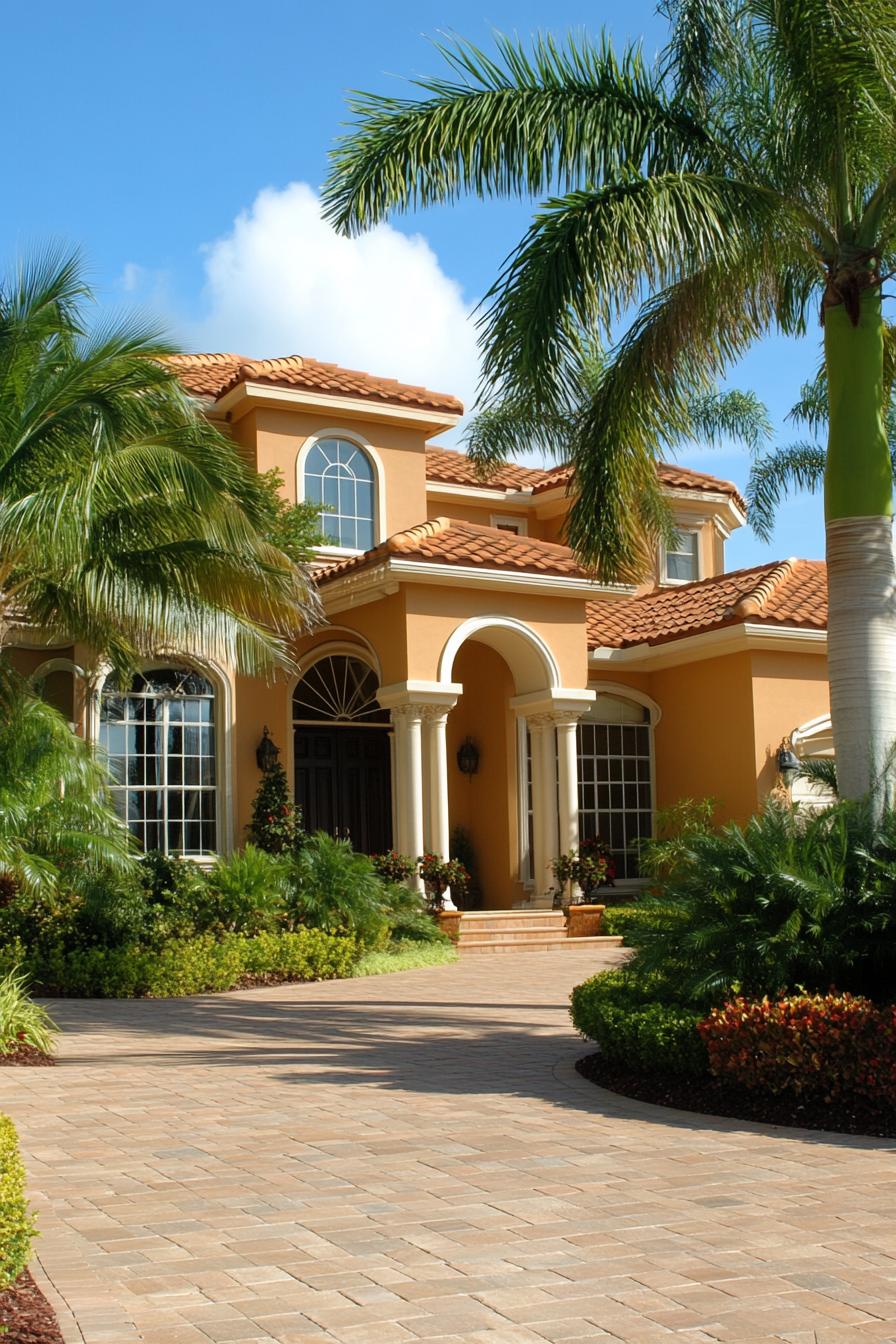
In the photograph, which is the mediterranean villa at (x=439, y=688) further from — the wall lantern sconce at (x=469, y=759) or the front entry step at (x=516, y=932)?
the front entry step at (x=516, y=932)

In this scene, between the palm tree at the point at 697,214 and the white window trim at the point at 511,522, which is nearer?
the palm tree at the point at 697,214

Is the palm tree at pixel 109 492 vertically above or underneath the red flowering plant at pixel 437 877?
above

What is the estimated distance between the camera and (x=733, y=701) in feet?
69.3

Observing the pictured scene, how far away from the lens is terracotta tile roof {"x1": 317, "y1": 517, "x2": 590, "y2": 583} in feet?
61.6

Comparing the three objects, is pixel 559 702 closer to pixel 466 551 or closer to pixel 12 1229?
pixel 466 551

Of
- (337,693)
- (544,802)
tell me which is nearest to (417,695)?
(337,693)

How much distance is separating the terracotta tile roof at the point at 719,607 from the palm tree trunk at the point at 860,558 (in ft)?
33.0

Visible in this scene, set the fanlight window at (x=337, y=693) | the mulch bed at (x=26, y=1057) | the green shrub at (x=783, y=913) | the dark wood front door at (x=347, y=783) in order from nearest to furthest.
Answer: the green shrub at (x=783, y=913)
the mulch bed at (x=26, y=1057)
the fanlight window at (x=337, y=693)
the dark wood front door at (x=347, y=783)

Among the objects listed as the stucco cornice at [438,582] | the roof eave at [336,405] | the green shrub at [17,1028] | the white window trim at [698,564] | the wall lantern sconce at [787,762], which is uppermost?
the roof eave at [336,405]

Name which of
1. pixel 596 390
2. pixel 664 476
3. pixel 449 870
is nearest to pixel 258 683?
pixel 449 870

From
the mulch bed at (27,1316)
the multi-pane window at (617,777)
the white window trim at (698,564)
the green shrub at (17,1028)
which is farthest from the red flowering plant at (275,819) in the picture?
the mulch bed at (27,1316)

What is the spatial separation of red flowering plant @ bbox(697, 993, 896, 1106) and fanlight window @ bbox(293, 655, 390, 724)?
13.3 m

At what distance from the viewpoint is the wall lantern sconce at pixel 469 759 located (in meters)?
22.2

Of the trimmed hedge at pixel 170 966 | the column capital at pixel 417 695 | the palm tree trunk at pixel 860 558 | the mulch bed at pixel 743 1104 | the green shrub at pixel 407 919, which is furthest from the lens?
the column capital at pixel 417 695
